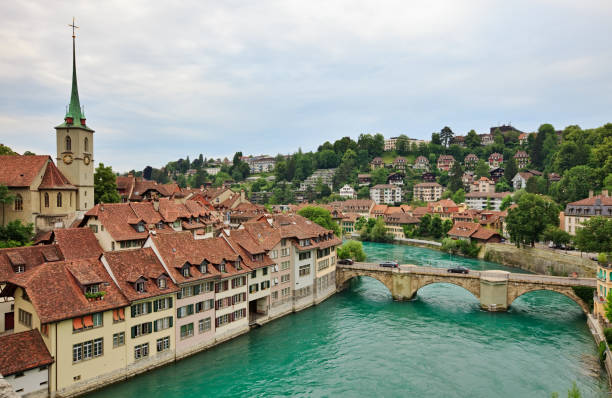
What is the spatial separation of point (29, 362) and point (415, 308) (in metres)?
37.5

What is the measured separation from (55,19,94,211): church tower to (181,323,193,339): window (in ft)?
80.2

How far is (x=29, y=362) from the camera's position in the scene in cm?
2523

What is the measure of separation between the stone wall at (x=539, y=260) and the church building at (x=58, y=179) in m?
63.3

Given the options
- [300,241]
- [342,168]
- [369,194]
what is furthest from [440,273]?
[342,168]

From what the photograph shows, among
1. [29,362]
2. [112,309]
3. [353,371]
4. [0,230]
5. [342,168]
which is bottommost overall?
[353,371]

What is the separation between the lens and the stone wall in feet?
189

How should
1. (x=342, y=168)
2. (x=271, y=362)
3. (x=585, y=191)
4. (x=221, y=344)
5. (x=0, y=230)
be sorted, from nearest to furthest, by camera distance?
1. (x=271, y=362)
2. (x=221, y=344)
3. (x=0, y=230)
4. (x=585, y=191)
5. (x=342, y=168)

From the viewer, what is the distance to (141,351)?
31219 mm

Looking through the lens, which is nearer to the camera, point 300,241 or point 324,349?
point 324,349

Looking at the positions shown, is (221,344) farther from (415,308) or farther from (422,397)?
(415,308)

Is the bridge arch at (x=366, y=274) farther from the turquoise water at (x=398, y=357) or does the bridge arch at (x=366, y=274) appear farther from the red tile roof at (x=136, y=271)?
the red tile roof at (x=136, y=271)

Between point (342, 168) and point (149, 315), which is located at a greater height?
point (342, 168)

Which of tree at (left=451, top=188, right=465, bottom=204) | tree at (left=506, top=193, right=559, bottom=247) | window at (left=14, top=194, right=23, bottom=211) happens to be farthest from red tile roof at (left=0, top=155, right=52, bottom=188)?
tree at (left=451, top=188, right=465, bottom=204)

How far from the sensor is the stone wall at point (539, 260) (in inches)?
2273
